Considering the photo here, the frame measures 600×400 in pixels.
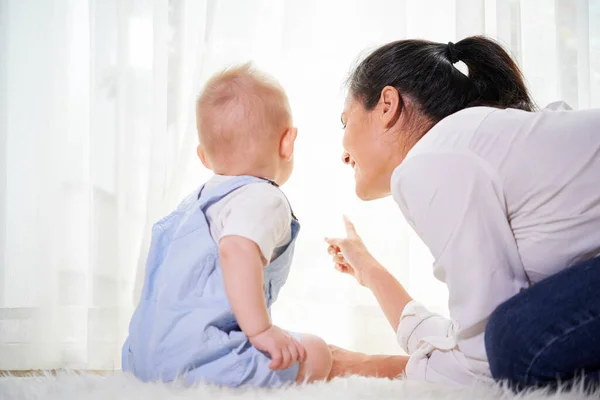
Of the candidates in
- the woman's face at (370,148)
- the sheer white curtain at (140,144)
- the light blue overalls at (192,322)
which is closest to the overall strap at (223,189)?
the light blue overalls at (192,322)

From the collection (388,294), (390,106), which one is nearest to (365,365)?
(388,294)

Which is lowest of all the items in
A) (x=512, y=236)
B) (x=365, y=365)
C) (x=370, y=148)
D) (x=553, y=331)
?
(x=365, y=365)

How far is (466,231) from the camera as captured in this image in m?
1.08

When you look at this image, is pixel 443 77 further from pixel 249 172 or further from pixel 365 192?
pixel 249 172

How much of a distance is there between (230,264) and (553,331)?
1.77 feet

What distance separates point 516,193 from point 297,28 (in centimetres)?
106

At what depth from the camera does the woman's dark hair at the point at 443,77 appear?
1.35 m

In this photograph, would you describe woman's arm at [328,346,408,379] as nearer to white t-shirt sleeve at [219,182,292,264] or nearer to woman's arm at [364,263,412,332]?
woman's arm at [364,263,412,332]

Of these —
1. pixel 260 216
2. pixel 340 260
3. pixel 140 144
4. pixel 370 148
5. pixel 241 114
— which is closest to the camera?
pixel 260 216

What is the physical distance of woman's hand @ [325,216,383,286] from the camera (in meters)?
1.67

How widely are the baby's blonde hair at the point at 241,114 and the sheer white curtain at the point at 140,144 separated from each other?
0.60 metres

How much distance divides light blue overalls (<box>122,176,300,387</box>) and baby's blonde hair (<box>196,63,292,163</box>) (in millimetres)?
83

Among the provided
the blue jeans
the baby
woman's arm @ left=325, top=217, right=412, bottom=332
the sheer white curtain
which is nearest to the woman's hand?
woman's arm @ left=325, top=217, right=412, bottom=332

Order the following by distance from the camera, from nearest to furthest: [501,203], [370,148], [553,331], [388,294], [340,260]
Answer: [553,331]
[501,203]
[370,148]
[388,294]
[340,260]
